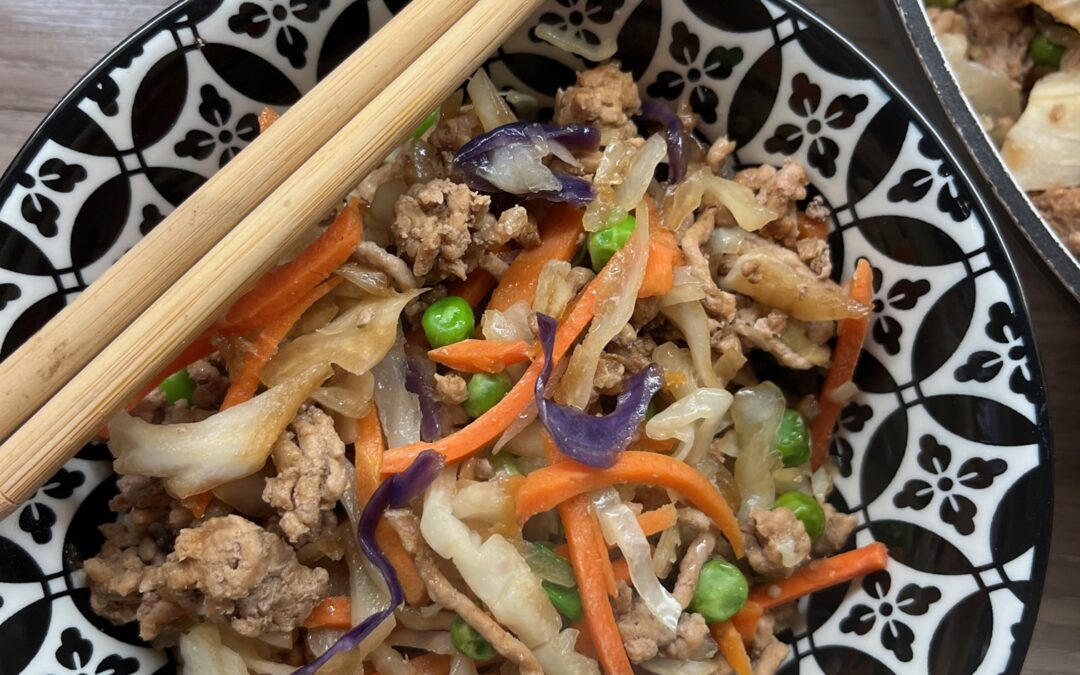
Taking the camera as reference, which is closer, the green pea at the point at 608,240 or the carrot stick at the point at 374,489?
the carrot stick at the point at 374,489

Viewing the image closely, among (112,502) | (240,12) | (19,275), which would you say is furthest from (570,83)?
(112,502)

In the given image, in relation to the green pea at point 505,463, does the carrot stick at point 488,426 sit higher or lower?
higher

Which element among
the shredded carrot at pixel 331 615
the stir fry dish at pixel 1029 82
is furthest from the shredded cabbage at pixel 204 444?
the stir fry dish at pixel 1029 82

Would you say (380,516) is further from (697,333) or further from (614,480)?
(697,333)

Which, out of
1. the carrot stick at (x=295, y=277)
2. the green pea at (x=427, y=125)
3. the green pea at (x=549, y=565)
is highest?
the green pea at (x=427, y=125)

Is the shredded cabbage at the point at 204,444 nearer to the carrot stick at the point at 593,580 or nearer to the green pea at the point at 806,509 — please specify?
the carrot stick at the point at 593,580
